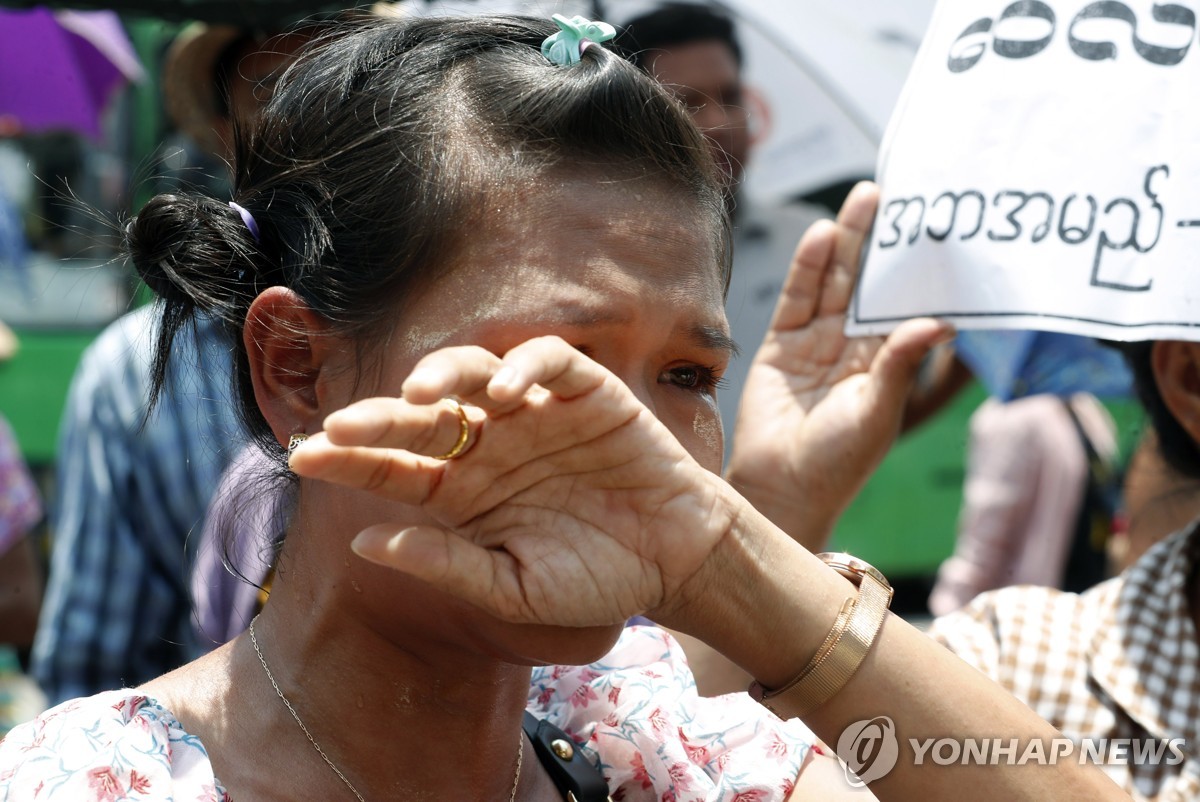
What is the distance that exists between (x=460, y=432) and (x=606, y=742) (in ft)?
2.57

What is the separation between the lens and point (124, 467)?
9.88 feet

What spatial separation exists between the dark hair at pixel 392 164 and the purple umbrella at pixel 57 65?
8.11 feet

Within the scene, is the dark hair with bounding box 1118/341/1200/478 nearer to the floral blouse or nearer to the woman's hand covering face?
the floral blouse

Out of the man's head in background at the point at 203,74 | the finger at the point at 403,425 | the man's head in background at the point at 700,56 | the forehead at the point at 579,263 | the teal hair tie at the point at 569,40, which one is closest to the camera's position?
the finger at the point at 403,425

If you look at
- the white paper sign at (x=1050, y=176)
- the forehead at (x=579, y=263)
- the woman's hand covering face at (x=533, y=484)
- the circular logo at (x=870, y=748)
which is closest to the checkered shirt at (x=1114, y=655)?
the white paper sign at (x=1050, y=176)

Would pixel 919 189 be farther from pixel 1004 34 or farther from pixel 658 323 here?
pixel 658 323

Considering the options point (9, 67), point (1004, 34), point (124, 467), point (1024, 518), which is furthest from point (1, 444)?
point (1024, 518)

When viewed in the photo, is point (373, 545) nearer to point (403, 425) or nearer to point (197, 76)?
point (403, 425)

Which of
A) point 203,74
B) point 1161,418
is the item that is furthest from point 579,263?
point 203,74

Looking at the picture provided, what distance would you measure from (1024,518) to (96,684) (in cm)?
417

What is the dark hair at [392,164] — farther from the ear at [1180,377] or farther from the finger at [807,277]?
the ear at [1180,377]

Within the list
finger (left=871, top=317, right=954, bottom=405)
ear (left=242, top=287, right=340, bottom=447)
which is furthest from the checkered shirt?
ear (left=242, top=287, right=340, bottom=447)

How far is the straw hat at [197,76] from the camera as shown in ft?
12.1

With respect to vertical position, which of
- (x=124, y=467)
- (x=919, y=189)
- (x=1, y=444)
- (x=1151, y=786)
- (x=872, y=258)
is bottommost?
(x=1, y=444)
